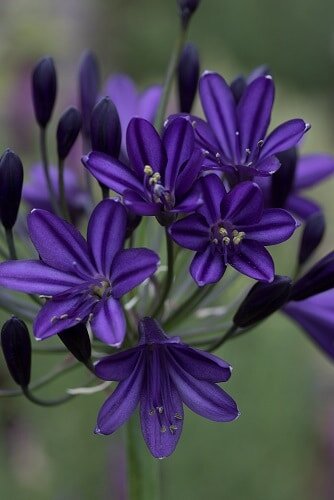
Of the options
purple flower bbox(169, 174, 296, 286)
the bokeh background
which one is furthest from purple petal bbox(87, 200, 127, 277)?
the bokeh background

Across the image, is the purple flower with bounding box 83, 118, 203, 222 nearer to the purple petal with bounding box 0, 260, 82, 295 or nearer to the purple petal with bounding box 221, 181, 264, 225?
the purple petal with bounding box 221, 181, 264, 225

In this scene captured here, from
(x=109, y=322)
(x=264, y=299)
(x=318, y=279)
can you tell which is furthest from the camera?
(x=318, y=279)

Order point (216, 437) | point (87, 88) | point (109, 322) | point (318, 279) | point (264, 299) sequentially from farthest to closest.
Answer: point (216, 437) → point (87, 88) → point (318, 279) → point (264, 299) → point (109, 322)

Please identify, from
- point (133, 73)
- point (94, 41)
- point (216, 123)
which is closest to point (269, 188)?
point (216, 123)

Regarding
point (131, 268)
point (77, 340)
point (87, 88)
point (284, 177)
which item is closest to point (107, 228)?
point (131, 268)

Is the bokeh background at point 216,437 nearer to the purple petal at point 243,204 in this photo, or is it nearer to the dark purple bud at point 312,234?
the dark purple bud at point 312,234

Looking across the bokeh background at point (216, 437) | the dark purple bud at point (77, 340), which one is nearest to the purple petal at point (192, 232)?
the dark purple bud at point (77, 340)

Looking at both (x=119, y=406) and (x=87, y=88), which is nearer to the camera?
(x=119, y=406)

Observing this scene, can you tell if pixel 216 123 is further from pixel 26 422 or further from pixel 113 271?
pixel 26 422

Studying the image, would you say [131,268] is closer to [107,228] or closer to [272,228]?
[107,228]
